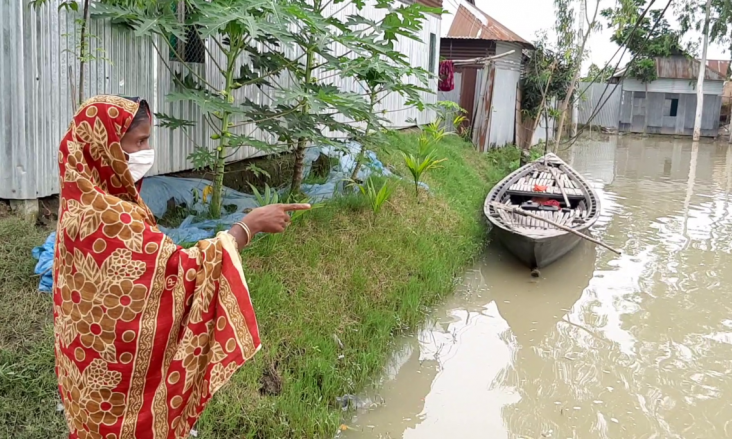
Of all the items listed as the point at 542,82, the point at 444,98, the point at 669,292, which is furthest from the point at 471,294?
the point at 542,82

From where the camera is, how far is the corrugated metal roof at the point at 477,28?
15812 mm

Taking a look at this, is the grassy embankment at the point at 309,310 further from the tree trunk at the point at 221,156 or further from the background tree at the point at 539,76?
the background tree at the point at 539,76

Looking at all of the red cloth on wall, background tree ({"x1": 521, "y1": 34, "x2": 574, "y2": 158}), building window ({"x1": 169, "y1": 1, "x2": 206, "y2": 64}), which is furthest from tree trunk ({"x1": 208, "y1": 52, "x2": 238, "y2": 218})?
background tree ({"x1": 521, "y1": 34, "x2": 574, "y2": 158})

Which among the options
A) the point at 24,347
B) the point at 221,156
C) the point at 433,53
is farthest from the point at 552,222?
the point at 433,53

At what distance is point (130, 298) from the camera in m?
1.84

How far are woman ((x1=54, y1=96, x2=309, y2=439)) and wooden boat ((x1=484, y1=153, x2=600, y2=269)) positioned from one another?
220 inches

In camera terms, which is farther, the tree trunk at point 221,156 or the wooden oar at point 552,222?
the wooden oar at point 552,222

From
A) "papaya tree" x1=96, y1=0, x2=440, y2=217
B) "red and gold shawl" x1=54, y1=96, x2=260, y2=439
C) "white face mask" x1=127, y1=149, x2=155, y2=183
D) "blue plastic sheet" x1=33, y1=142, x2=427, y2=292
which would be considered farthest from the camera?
"papaya tree" x1=96, y1=0, x2=440, y2=217

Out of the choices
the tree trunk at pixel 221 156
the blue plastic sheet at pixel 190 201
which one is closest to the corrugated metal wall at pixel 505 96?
the blue plastic sheet at pixel 190 201

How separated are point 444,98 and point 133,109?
1397 centimetres

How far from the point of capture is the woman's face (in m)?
1.89

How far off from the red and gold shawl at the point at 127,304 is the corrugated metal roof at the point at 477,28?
1478cm

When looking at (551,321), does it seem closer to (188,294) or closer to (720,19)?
(188,294)

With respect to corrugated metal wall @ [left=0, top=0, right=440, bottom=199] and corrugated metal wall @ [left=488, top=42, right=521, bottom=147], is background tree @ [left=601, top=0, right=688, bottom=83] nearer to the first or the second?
corrugated metal wall @ [left=488, top=42, right=521, bottom=147]
